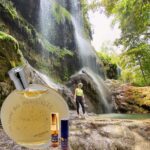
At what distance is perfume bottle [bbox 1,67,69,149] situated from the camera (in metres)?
0.36

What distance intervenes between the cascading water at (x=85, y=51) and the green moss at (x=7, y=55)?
2.06 meters

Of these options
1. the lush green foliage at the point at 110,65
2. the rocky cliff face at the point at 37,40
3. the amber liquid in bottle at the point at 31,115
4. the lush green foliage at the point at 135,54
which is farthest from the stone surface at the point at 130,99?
the amber liquid in bottle at the point at 31,115

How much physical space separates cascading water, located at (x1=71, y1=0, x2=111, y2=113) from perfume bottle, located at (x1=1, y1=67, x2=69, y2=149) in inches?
146

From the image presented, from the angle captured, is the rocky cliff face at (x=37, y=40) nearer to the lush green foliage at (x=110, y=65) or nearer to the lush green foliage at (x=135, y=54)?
the lush green foliage at (x=135, y=54)

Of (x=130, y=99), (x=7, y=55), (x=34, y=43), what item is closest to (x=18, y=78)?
(x=7, y=55)

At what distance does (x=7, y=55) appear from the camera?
2.08 meters

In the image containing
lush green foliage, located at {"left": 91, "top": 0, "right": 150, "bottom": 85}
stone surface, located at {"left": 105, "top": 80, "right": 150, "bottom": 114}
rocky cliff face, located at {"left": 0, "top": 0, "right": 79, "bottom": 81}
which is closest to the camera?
rocky cliff face, located at {"left": 0, "top": 0, "right": 79, "bottom": 81}

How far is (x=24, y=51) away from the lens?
3262 mm

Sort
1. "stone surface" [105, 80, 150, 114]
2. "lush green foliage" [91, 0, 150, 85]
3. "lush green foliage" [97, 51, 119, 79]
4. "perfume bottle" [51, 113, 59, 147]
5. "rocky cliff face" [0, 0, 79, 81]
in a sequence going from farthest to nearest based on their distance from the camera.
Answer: "lush green foliage" [97, 51, 119, 79] → "lush green foliage" [91, 0, 150, 85] → "stone surface" [105, 80, 150, 114] → "rocky cliff face" [0, 0, 79, 81] → "perfume bottle" [51, 113, 59, 147]

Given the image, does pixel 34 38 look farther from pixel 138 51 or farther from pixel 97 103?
pixel 138 51

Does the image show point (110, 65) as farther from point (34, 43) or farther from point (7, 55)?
point (7, 55)

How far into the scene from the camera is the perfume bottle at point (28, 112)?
36 centimetres

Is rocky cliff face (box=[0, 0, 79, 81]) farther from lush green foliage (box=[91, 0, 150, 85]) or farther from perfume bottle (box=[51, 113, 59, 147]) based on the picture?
perfume bottle (box=[51, 113, 59, 147])

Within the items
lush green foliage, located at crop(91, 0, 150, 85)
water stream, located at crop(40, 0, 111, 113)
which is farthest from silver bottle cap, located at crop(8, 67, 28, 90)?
water stream, located at crop(40, 0, 111, 113)
